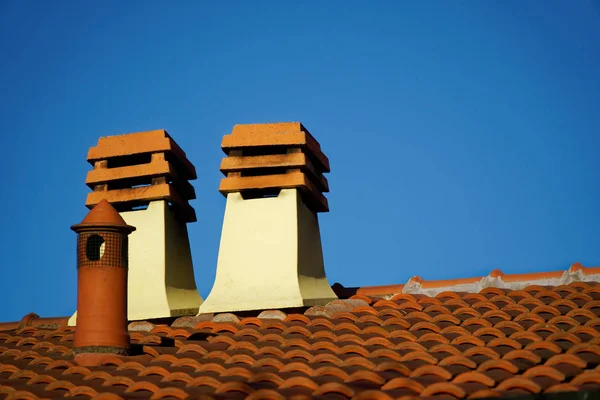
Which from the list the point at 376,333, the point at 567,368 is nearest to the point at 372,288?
the point at 376,333

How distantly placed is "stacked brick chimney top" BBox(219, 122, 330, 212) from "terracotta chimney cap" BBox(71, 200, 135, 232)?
6.56ft

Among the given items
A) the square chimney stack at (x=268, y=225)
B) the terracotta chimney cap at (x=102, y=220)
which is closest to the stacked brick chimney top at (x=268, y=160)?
the square chimney stack at (x=268, y=225)

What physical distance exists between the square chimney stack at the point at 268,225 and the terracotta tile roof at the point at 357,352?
0.34m

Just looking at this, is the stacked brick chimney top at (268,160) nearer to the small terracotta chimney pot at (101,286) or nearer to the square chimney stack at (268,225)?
the square chimney stack at (268,225)

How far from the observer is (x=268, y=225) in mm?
10477

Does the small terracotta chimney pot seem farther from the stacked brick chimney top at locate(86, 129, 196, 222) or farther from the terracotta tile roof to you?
the stacked brick chimney top at locate(86, 129, 196, 222)

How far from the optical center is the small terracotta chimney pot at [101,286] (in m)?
8.49

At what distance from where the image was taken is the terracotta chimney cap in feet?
28.8

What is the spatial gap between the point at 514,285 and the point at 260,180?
127 inches

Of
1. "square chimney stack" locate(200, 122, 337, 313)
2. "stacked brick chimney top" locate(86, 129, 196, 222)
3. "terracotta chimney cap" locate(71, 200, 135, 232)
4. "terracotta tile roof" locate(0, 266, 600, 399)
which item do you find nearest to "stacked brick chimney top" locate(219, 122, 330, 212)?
"square chimney stack" locate(200, 122, 337, 313)

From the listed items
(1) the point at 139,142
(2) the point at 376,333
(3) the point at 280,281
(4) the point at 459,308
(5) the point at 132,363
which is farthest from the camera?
(1) the point at 139,142

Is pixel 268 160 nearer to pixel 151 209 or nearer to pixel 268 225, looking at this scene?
pixel 268 225

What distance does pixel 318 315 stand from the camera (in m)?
9.69

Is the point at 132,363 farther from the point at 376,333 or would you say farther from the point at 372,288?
the point at 372,288
